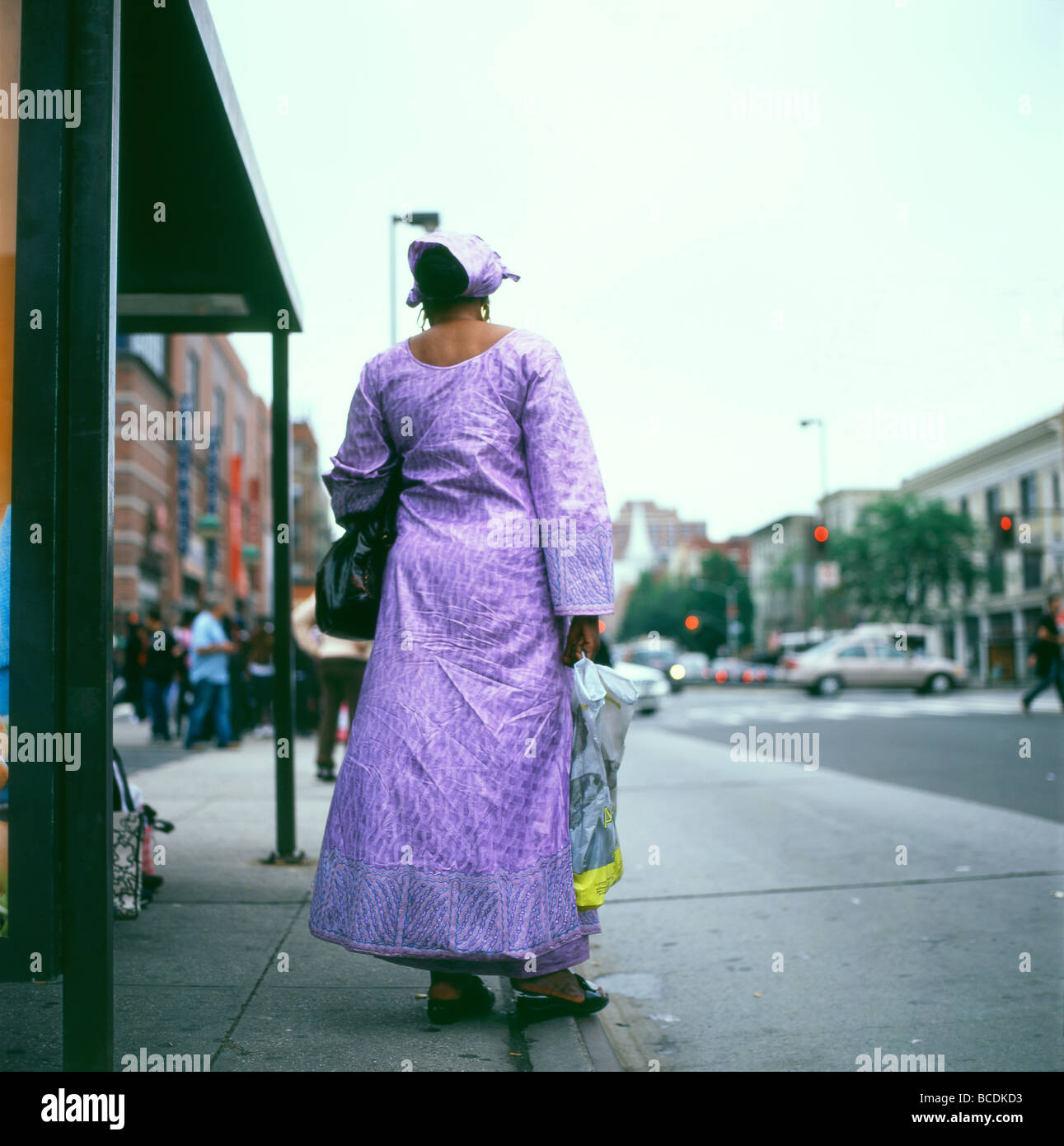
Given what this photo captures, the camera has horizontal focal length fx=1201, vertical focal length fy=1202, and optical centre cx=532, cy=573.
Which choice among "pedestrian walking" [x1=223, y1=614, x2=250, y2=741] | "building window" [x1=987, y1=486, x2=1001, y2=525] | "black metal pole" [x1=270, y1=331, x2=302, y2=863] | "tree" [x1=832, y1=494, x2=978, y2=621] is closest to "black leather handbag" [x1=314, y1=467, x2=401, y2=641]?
"black metal pole" [x1=270, y1=331, x2=302, y2=863]

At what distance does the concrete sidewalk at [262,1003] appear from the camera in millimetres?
2803

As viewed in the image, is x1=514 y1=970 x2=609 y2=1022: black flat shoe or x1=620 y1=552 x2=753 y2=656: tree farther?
x1=620 y1=552 x2=753 y2=656: tree

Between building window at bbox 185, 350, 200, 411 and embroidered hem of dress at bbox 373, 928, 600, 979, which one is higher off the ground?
building window at bbox 185, 350, 200, 411

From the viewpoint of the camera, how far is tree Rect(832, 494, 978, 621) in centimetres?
5009

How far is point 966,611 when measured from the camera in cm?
5603

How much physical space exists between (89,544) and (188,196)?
246 centimetres

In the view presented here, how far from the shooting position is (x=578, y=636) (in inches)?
120

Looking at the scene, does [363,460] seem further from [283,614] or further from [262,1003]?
[283,614]

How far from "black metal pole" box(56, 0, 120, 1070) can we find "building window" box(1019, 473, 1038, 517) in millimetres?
51636

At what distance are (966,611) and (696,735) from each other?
43104mm

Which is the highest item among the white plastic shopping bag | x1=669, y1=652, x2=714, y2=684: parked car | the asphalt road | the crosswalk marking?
the white plastic shopping bag

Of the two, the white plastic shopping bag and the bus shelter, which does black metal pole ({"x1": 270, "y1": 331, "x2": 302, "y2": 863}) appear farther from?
the bus shelter

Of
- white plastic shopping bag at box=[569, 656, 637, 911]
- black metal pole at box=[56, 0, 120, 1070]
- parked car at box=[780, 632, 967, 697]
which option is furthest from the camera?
parked car at box=[780, 632, 967, 697]
